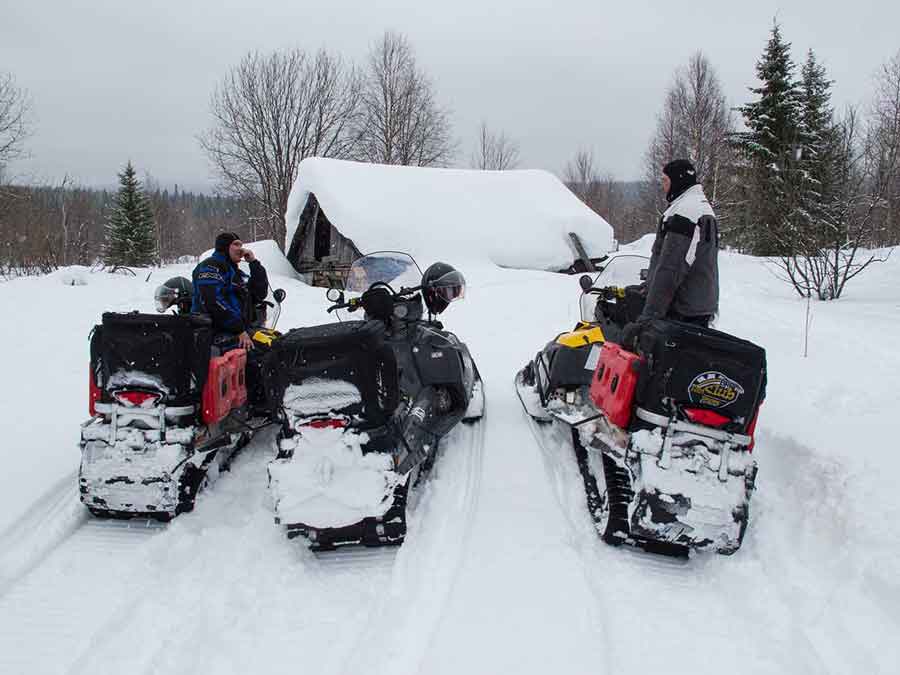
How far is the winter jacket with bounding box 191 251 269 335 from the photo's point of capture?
158 inches

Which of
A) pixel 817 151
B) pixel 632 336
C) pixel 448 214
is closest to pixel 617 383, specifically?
pixel 632 336

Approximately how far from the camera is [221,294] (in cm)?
407

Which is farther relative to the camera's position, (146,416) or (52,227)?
(52,227)

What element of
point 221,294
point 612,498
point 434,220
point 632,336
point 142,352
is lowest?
point 612,498

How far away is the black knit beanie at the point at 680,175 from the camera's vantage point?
3438mm

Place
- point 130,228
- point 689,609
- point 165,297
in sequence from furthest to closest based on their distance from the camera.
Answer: point 130,228
point 165,297
point 689,609

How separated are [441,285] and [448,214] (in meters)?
11.8

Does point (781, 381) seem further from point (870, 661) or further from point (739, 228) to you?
point (739, 228)

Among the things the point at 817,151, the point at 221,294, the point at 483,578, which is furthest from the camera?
the point at 817,151

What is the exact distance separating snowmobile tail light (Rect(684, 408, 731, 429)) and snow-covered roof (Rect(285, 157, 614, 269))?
11.9 meters

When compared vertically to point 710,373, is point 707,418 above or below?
below

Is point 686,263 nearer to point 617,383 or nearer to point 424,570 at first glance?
point 617,383

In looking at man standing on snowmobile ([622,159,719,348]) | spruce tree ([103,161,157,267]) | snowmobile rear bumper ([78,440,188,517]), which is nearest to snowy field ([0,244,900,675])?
snowmobile rear bumper ([78,440,188,517])

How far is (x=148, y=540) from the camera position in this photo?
2857 millimetres
